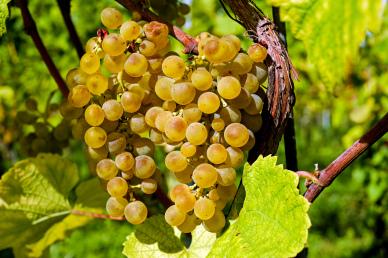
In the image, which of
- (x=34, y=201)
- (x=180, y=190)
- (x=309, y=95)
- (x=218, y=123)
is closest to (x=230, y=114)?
(x=218, y=123)

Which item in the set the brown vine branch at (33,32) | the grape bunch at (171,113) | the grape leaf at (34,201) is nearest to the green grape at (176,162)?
the grape bunch at (171,113)

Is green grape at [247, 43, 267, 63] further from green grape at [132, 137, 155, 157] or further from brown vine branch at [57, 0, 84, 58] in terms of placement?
brown vine branch at [57, 0, 84, 58]

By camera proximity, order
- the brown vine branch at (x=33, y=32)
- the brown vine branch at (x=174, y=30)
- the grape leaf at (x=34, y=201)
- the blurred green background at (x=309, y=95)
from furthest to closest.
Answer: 1. the blurred green background at (x=309, y=95)
2. the grape leaf at (x=34, y=201)
3. the brown vine branch at (x=33, y=32)
4. the brown vine branch at (x=174, y=30)

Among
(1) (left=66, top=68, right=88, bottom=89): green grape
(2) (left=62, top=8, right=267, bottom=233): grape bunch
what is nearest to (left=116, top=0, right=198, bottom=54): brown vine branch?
(2) (left=62, top=8, right=267, bottom=233): grape bunch

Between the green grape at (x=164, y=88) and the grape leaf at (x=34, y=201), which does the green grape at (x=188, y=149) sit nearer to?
the green grape at (x=164, y=88)

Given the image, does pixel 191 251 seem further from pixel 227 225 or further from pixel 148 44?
pixel 148 44
